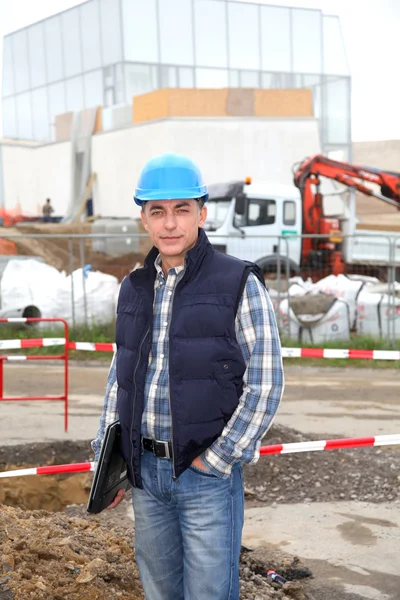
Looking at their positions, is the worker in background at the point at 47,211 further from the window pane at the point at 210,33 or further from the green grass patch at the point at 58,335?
the green grass patch at the point at 58,335

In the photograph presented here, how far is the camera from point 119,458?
3.02 metres

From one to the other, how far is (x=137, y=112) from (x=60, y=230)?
8.28 m

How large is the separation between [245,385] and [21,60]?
45.4 meters

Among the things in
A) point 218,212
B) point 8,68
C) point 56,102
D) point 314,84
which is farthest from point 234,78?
point 218,212

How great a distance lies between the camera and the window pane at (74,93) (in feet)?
131

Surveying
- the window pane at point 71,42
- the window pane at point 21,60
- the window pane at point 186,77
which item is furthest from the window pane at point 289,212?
the window pane at point 21,60

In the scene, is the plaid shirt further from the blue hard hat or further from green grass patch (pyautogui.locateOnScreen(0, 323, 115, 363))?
green grass patch (pyautogui.locateOnScreen(0, 323, 115, 363))

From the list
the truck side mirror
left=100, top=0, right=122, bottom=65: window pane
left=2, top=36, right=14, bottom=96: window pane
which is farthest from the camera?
left=2, top=36, right=14, bottom=96: window pane

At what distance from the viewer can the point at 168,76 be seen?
37.3 meters

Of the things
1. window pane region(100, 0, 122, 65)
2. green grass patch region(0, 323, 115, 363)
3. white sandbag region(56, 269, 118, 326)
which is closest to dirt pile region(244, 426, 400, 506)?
green grass patch region(0, 323, 115, 363)

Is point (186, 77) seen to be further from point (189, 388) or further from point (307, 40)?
point (189, 388)

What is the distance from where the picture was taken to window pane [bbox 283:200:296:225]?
1938cm

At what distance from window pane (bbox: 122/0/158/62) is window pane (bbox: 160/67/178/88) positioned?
70 cm

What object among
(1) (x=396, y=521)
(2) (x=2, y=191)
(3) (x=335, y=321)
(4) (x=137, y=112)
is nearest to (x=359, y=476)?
(1) (x=396, y=521)
